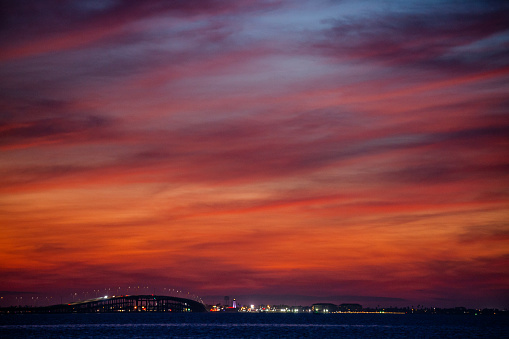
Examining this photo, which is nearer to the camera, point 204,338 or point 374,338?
point 204,338

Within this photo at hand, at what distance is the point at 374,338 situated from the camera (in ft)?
474

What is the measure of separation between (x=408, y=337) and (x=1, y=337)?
9803 centimetres

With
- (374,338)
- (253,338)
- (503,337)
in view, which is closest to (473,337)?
(503,337)

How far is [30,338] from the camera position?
136125mm

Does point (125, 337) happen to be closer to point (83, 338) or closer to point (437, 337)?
point (83, 338)

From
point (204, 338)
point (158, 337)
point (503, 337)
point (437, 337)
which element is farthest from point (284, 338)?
point (503, 337)

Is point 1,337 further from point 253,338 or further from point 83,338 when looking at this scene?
point 253,338

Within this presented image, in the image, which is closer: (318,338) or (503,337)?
(318,338)

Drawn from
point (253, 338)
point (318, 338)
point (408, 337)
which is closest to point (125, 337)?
point (253, 338)

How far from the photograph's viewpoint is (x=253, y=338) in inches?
5256

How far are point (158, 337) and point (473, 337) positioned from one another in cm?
7808

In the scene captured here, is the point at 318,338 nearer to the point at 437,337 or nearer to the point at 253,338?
the point at 253,338

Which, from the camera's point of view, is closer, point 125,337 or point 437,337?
point 125,337

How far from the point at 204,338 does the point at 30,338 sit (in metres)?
A: 39.8
